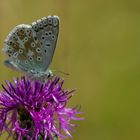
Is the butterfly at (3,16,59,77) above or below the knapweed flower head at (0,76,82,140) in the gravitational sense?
above

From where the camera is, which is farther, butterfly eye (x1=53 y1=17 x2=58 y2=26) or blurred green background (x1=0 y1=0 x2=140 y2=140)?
blurred green background (x1=0 y1=0 x2=140 y2=140)

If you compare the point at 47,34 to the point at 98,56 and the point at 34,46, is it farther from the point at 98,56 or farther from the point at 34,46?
the point at 98,56

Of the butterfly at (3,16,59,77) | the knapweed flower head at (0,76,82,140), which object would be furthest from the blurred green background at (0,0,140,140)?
the butterfly at (3,16,59,77)

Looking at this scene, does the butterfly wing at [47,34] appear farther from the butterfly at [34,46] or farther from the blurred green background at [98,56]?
the blurred green background at [98,56]

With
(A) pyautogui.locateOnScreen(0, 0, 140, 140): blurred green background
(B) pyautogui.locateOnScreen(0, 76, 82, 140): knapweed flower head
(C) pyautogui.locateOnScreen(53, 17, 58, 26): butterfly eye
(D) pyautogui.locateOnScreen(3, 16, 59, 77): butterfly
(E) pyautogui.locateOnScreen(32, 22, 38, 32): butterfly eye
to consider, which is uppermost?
(A) pyautogui.locateOnScreen(0, 0, 140, 140): blurred green background

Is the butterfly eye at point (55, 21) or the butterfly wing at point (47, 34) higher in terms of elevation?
the butterfly eye at point (55, 21)

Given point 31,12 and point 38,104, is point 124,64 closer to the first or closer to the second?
point 31,12

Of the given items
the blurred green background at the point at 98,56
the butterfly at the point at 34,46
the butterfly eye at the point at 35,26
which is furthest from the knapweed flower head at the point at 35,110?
the blurred green background at the point at 98,56

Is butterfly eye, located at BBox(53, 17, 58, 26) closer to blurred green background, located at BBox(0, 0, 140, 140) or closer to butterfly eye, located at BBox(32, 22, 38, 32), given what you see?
butterfly eye, located at BBox(32, 22, 38, 32)
